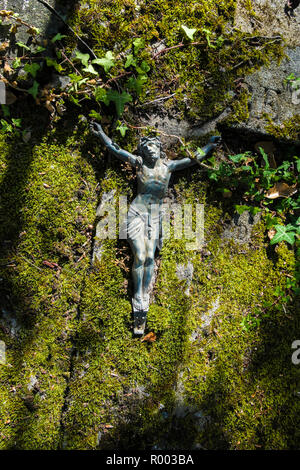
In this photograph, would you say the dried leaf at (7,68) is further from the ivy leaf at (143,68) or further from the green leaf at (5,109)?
the ivy leaf at (143,68)

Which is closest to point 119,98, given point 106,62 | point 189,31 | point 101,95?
point 101,95

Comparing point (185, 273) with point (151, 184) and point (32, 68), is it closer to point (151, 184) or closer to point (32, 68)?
point (151, 184)

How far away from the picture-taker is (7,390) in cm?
250

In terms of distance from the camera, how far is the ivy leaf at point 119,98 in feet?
8.48

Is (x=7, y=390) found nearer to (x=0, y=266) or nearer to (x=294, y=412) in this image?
(x=0, y=266)

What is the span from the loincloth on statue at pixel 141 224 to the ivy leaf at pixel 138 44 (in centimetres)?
128

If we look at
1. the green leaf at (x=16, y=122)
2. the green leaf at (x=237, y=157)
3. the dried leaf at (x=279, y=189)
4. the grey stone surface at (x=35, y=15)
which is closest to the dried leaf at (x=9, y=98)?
the green leaf at (x=16, y=122)

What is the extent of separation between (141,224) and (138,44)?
1.43m

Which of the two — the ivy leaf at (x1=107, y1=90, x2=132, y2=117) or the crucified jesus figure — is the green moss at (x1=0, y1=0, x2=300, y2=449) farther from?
the ivy leaf at (x1=107, y1=90, x2=132, y2=117)

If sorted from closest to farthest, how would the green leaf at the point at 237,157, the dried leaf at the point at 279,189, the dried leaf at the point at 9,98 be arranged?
1. the dried leaf at the point at 9,98
2. the green leaf at the point at 237,157
3. the dried leaf at the point at 279,189

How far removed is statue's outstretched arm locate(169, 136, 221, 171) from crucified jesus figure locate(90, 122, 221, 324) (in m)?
0.06

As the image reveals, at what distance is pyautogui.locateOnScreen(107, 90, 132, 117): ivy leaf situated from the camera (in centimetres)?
258

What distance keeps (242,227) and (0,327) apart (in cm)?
219

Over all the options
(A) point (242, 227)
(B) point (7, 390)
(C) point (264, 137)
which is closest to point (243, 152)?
(C) point (264, 137)
